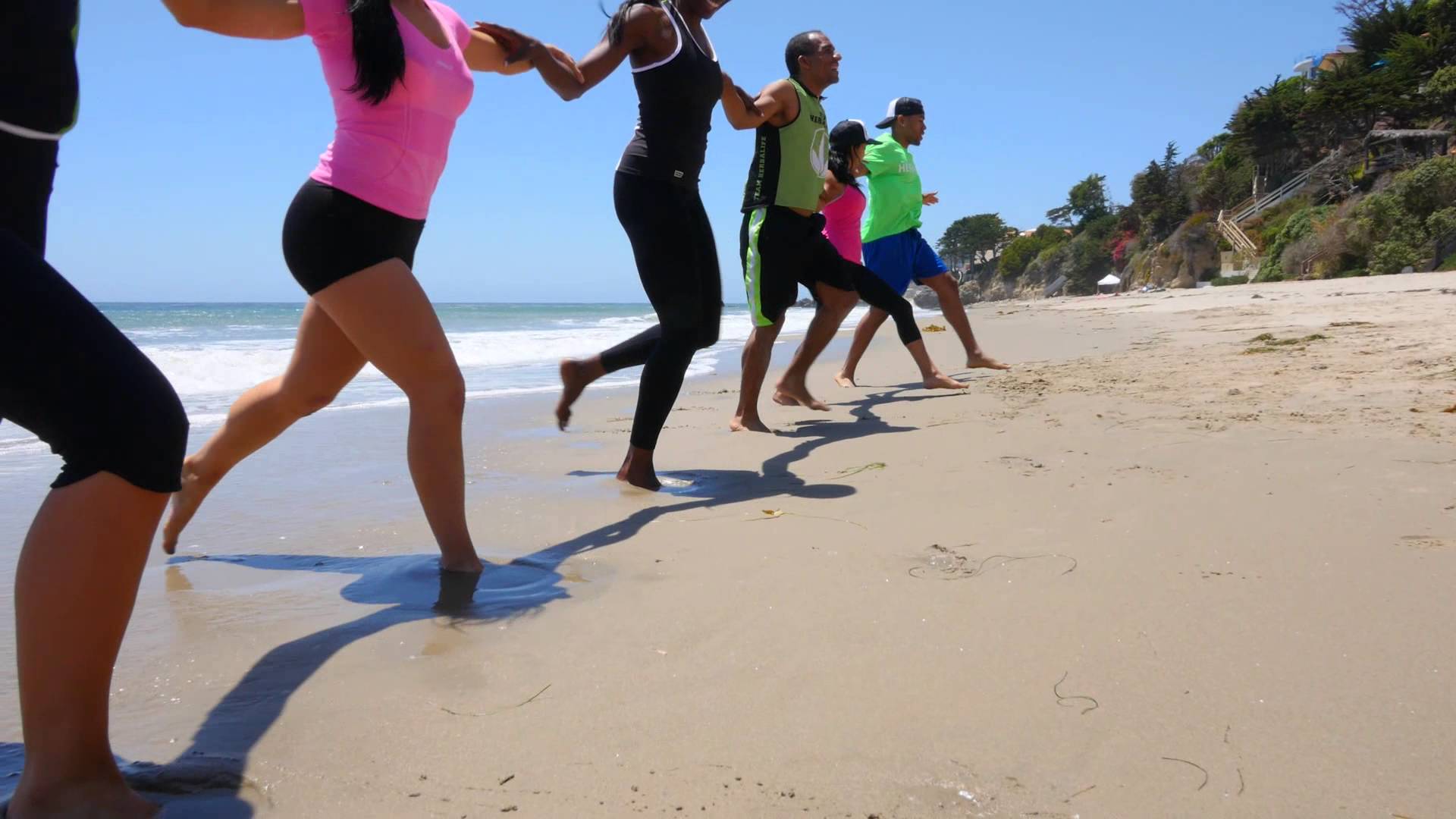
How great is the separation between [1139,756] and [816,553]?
1.18 meters

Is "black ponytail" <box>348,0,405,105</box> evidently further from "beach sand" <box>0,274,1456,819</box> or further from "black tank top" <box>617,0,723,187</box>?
"black tank top" <box>617,0,723,187</box>

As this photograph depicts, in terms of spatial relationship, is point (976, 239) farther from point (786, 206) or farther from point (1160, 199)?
point (786, 206)

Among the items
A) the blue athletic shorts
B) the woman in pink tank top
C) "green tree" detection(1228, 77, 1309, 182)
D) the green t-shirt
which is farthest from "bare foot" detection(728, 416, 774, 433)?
"green tree" detection(1228, 77, 1309, 182)

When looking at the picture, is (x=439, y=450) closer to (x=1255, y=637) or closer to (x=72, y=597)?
(x=72, y=597)

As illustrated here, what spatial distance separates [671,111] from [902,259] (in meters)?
3.53

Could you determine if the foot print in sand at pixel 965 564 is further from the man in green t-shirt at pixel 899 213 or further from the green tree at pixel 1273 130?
the green tree at pixel 1273 130

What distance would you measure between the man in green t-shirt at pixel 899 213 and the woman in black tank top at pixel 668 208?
Result: 3.23 metres

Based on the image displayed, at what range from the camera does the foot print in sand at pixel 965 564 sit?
7.57 feet

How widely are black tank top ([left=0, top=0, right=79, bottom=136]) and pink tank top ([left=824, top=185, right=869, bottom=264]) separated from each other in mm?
5203

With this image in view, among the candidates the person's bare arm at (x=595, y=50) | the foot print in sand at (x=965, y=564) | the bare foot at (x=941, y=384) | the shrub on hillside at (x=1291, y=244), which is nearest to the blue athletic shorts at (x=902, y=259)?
the bare foot at (x=941, y=384)

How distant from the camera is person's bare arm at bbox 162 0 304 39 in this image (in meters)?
2.07

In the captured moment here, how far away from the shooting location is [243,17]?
→ 2.16 metres

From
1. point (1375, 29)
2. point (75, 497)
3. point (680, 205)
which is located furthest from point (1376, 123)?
point (75, 497)

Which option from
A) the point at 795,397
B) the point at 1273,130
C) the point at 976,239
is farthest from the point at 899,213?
the point at 976,239
